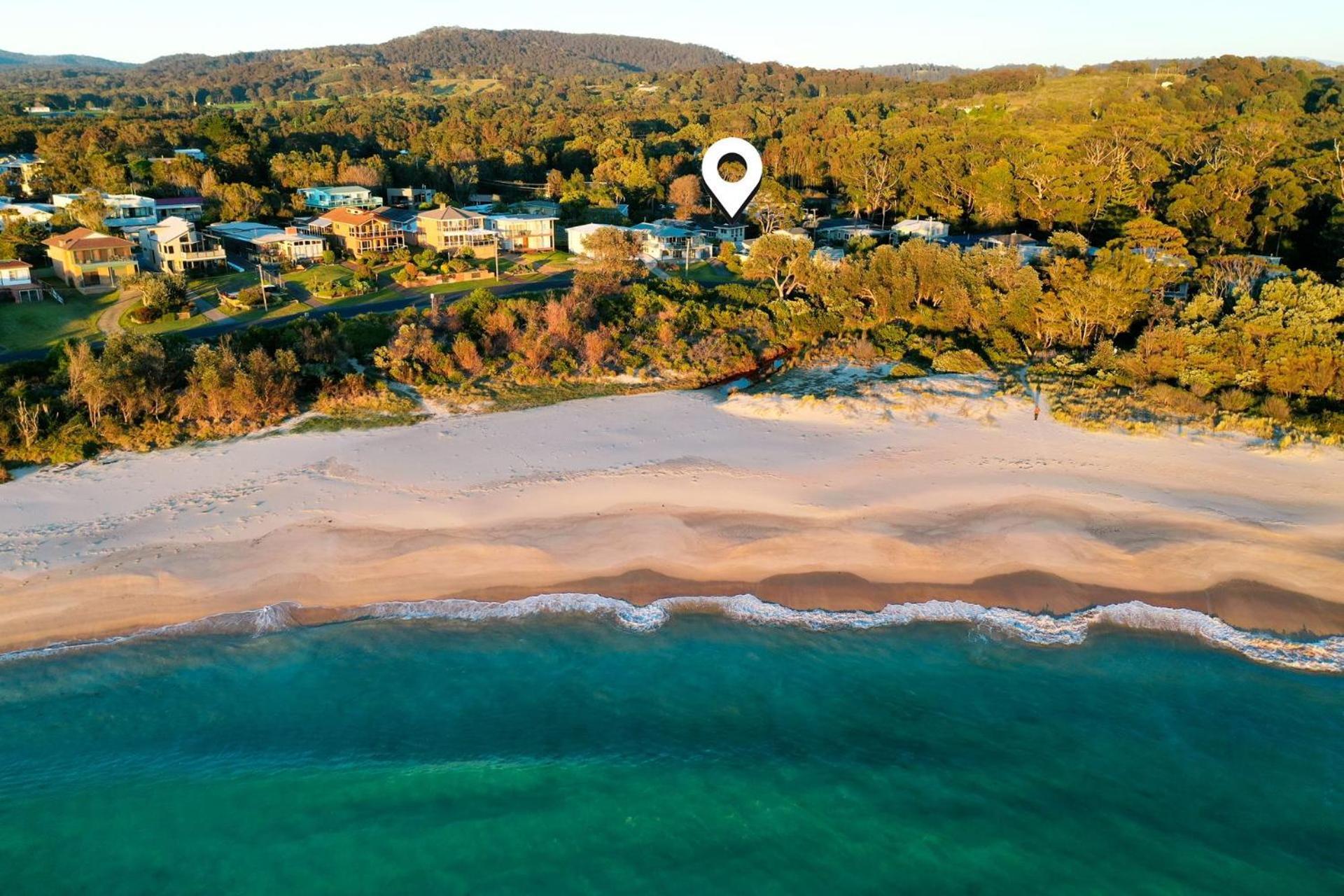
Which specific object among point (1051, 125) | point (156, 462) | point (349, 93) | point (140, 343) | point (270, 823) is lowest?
point (270, 823)

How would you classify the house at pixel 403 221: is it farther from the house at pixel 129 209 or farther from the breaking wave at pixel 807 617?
the breaking wave at pixel 807 617

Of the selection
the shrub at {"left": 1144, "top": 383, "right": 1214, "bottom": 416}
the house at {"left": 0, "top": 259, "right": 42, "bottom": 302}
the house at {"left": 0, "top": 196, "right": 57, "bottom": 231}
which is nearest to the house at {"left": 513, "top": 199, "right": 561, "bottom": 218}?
the house at {"left": 0, "top": 196, "right": 57, "bottom": 231}

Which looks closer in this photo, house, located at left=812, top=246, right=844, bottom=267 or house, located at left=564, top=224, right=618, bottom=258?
house, located at left=812, top=246, right=844, bottom=267

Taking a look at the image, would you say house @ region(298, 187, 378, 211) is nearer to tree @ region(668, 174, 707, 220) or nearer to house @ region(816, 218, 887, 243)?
tree @ region(668, 174, 707, 220)

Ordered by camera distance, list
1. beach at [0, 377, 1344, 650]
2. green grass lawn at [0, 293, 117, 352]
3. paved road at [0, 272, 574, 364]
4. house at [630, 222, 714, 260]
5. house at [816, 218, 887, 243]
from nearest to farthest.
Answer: beach at [0, 377, 1344, 650] → paved road at [0, 272, 574, 364] → green grass lawn at [0, 293, 117, 352] → house at [630, 222, 714, 260] → house at [816, 218, 887, 243]

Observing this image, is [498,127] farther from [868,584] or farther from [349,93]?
[349,93]

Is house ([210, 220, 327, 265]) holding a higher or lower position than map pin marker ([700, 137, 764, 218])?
lower

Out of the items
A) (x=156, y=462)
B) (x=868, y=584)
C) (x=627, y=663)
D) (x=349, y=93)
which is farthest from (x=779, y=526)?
(x=349, y=93)

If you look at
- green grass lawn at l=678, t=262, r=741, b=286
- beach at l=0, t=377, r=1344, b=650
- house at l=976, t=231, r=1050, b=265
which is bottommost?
beach at l=0, t=377, r=1344, b=650

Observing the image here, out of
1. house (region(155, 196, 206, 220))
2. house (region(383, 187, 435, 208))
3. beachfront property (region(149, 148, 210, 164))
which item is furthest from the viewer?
house (region(383, 187, 435, 208))
